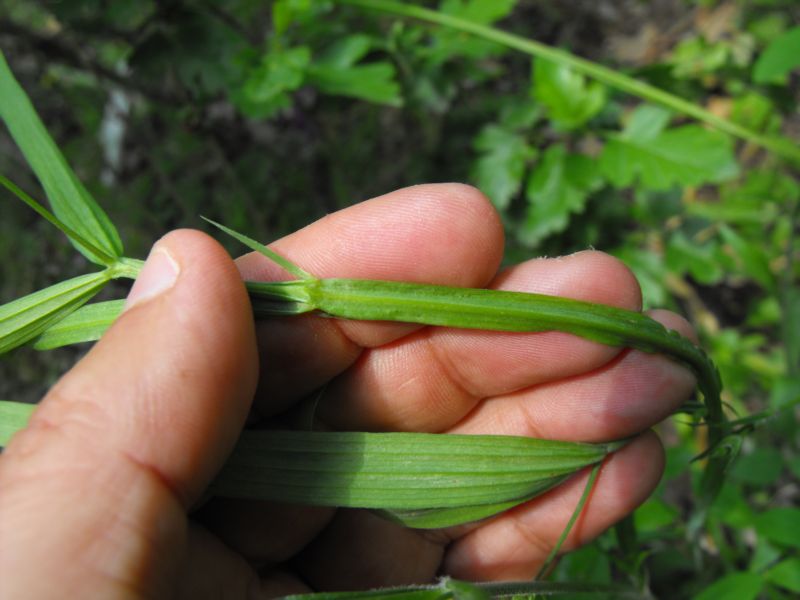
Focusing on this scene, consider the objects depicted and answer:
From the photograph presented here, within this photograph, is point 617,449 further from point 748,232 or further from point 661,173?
point 748,232

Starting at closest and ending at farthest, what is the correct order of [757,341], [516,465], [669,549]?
[516,465] → [669,549] → [757,341]

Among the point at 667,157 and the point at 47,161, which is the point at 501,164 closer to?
the point at 667,157

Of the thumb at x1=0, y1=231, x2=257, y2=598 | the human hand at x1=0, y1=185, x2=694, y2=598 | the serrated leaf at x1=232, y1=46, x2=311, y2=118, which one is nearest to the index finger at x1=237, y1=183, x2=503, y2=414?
the human hand at x1=0, y1=185, x2=694, y2=598

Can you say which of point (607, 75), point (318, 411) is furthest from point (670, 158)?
point (318, 411)

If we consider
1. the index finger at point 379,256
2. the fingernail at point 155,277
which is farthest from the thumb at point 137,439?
the index finger at point 379,256

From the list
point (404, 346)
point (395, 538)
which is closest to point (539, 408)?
point (404, 346)

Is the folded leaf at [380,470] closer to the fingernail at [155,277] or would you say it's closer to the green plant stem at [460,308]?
the green plant stem at [460,308]
